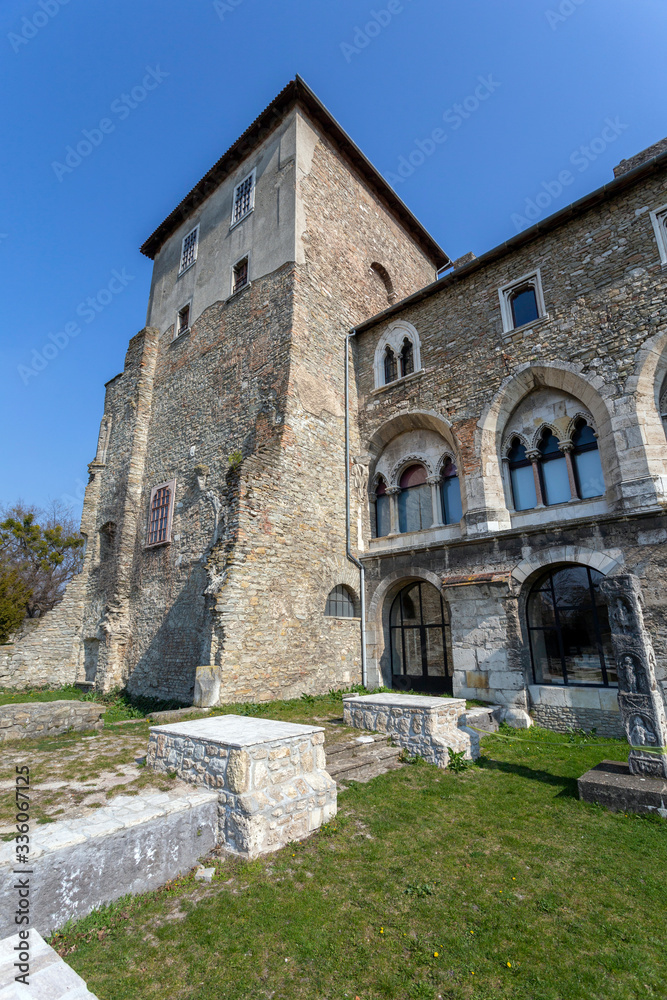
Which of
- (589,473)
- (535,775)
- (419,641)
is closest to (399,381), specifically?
(589,473)

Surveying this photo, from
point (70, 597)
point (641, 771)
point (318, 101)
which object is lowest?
point (641, 771)

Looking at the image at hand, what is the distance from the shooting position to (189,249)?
708 inches

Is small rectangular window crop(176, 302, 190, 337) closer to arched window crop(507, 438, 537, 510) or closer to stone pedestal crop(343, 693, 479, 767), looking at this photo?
arched window crop(507, 438, 537, 510)

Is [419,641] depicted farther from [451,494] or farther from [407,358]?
[407,358]

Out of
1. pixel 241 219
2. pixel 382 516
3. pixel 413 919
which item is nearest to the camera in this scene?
pixel 413 919

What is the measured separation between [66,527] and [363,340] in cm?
2419

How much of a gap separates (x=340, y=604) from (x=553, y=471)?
604 centimetres

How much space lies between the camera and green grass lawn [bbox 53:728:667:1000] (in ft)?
9.11

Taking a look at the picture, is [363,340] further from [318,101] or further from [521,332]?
[318,101]

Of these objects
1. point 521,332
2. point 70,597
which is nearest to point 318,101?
point 521,332

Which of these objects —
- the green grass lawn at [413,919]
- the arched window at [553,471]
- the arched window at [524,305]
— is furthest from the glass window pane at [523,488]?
the green grass lawn at [413,919]

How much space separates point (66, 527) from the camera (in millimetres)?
29672

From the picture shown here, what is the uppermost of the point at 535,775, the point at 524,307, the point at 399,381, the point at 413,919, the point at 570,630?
the point at 524,307

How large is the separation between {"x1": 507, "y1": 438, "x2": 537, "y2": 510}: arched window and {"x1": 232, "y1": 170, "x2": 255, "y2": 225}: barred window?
11.7 meters
